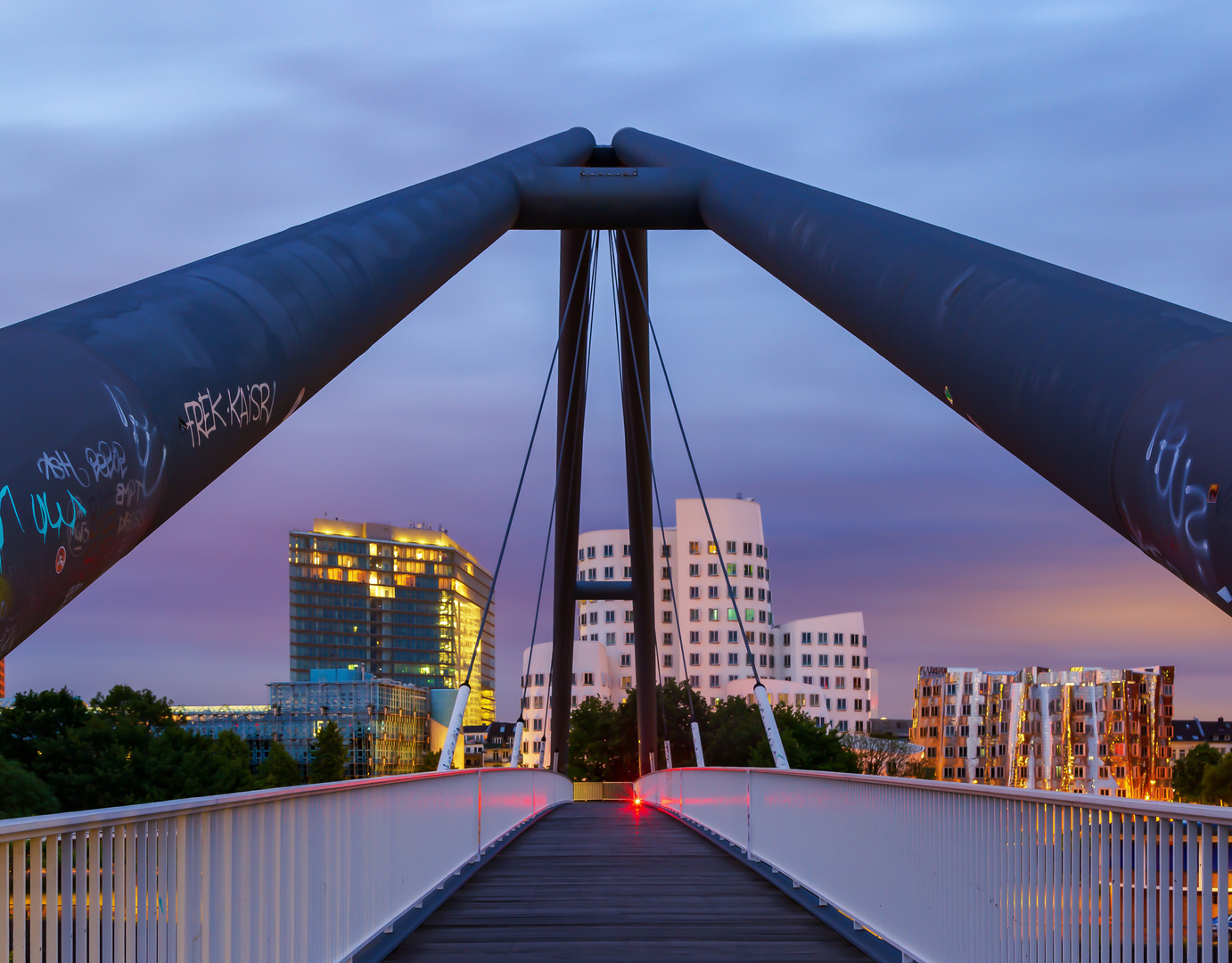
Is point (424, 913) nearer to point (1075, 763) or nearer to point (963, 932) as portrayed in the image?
point (963, 932)

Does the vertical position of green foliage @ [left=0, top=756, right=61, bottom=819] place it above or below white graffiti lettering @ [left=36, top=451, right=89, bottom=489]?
below

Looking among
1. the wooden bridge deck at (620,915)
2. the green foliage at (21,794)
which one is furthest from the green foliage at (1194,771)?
the wooden bridge deck at (620,915)

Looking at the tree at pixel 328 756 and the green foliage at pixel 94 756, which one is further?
the tree at pixel 328 756

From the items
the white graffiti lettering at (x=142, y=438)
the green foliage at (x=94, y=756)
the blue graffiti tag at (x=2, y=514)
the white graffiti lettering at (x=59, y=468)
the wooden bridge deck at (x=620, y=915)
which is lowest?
the green foliage at (x=94, y=756)

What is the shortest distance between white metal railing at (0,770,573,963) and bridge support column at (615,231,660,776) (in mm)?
13392

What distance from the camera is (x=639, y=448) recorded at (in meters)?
26.6

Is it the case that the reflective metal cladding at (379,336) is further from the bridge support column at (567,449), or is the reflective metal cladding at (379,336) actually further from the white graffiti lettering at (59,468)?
the bridge support column at (567,449)

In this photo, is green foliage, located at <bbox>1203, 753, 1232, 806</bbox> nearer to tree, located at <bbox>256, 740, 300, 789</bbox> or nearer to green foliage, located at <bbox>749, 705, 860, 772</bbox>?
green foliage, located at <bbox>749, 705, 860, 772</bbox>

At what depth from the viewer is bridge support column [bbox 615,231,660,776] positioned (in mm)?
21094

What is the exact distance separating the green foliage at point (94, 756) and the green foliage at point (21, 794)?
3260mm

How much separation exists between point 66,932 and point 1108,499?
3.73 m

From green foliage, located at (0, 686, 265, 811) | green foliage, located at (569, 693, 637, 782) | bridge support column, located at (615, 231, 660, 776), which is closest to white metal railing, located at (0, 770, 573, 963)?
bridge support column, located at (615, 231, 660, 776)

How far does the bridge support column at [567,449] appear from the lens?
67.8ft

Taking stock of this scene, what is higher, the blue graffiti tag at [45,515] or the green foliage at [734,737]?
the blue graffiti tag at [45,515]
